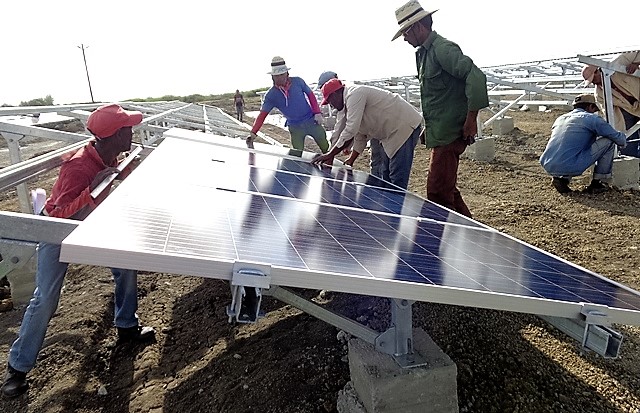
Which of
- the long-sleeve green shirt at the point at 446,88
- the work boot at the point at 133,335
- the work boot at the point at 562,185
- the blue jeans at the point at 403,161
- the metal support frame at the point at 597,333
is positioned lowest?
the work boot at the point at 133,335

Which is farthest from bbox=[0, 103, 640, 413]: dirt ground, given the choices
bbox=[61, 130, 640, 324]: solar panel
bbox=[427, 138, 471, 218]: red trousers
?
bbox=[427, 138, 471, 218]: red trousers

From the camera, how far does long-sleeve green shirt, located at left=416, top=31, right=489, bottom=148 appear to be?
4.36 m

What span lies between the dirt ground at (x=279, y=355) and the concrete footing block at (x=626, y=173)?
174 centimetres

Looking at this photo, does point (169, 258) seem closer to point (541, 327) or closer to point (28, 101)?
point (541, 327)

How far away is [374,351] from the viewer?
2.95m

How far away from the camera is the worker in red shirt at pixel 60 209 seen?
3.55 m

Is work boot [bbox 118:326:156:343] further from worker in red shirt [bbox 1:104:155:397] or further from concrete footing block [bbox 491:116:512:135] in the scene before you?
concrete footing block [bbox 491:116:512:135]

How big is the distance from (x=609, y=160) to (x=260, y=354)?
627 cm

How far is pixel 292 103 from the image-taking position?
7738 millimetres

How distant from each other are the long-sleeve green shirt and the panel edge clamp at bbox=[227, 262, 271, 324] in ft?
10.3

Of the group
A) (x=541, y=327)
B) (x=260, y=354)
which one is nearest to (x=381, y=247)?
(x=260, y=354)

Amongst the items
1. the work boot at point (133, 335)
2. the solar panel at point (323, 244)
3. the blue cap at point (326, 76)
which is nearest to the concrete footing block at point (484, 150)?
the blue cap at point (326, 76)

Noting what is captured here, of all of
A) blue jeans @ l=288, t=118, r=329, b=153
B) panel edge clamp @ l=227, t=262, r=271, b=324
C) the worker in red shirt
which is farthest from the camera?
blue jeans @ l=288, t=118, r=329, b=153

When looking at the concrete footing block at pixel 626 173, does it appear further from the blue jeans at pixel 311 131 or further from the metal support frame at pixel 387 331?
the metal support frame at pixel 387 331
